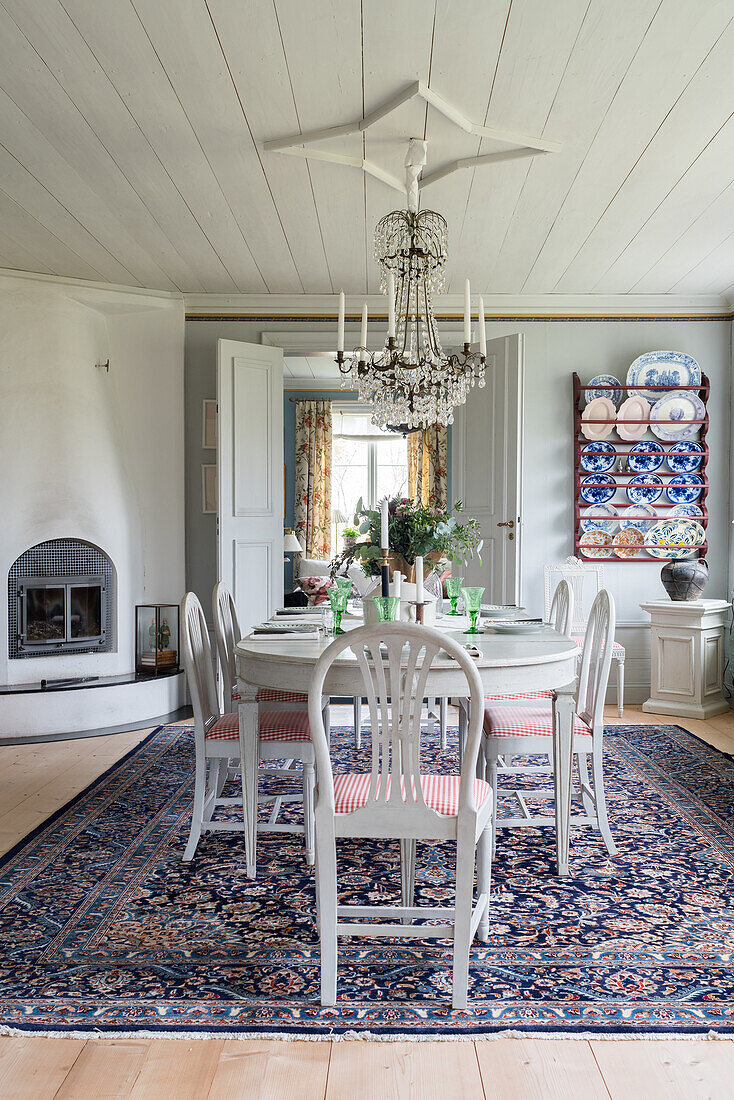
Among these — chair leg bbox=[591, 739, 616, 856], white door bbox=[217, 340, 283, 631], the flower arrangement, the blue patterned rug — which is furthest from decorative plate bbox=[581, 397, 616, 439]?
chair leg bbox=[591, 739, 616, 856]

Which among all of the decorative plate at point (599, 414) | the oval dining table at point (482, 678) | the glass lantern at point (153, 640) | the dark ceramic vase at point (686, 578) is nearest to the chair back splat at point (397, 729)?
the oval dining table at point (482, 678)

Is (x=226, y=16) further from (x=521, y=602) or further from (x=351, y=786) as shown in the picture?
(x=521, y=602)

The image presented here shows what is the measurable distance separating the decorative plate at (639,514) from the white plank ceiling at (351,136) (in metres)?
1.47

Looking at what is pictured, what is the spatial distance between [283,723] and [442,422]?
1432 mm

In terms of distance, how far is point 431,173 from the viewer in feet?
11.5

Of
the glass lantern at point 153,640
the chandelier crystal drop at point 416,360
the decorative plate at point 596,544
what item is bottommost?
the glass lantern at point 153,640

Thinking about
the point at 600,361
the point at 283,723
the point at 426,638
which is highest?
the point at 600,361

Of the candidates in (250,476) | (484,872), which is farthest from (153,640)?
(484,872)

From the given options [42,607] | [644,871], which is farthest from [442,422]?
[42,607]

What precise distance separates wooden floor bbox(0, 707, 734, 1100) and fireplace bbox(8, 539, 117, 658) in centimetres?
331

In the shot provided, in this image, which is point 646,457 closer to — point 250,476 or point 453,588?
point 250,476

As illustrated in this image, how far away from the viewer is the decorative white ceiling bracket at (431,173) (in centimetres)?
285

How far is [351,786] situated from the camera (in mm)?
2098

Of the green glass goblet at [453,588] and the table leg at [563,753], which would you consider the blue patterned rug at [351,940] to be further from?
the green glass goblet at [453,588]
